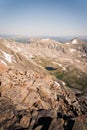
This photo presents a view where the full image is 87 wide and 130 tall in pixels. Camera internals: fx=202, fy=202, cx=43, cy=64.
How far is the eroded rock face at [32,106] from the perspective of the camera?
7456cm

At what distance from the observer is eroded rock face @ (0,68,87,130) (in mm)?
74562

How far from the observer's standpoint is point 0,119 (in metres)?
78.1

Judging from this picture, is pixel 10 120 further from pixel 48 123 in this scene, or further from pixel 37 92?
pixel 37 92

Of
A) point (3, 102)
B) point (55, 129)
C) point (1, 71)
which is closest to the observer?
point (55, 129)

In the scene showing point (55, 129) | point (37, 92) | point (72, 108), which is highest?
point (55, 129)

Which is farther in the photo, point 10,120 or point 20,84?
point 20,84

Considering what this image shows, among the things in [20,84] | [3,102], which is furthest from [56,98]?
[3,102]

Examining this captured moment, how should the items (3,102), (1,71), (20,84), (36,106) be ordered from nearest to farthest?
(3,102), (36,106), (20,84), (1,71)

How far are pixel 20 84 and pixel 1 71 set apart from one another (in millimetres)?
19201

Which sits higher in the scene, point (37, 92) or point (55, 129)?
point (55, 129)

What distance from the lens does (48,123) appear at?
76.9 metres

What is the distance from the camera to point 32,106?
101875mm

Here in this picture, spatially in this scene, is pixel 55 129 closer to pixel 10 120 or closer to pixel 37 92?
pixel 10 120

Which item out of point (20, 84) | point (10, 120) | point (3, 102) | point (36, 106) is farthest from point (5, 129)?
point (20, 84)
